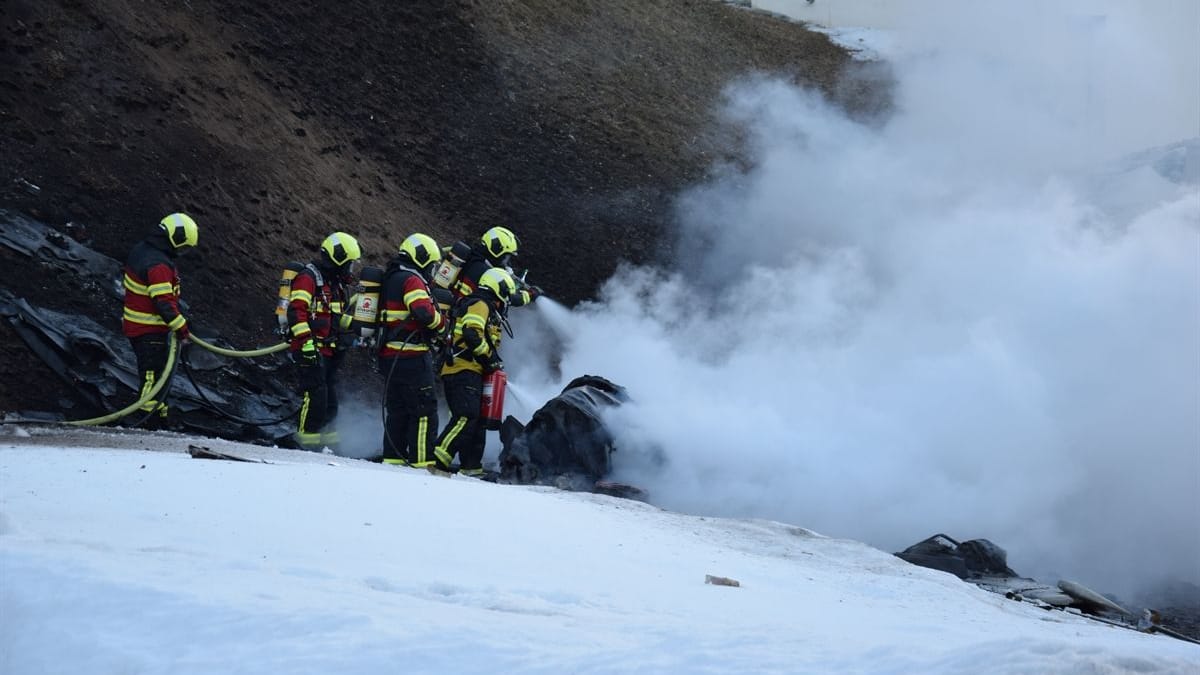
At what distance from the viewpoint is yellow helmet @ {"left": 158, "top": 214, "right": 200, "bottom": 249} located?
11.0 m

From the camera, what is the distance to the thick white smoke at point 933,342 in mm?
10883

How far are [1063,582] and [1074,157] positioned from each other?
12.5 m

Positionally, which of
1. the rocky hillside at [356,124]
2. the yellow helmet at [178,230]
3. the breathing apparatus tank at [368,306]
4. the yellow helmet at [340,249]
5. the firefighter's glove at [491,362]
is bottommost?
the firefighter's glove at [491,362]

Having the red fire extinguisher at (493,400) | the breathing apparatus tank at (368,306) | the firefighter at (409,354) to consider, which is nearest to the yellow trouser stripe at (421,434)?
the firefighter at (409,354)

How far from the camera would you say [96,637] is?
405cm

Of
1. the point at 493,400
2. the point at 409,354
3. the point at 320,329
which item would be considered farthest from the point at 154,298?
the point at 493,400

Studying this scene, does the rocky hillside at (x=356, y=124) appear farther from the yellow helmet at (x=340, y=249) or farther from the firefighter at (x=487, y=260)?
the firefighter at (x=487, y=260)

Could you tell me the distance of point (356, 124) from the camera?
710 inches

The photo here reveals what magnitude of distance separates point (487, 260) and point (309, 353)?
1.82m

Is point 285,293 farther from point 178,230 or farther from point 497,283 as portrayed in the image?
point 497,283

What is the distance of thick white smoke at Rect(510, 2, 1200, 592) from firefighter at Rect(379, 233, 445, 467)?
5.68ft

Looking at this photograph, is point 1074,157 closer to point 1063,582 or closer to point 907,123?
point 907,123

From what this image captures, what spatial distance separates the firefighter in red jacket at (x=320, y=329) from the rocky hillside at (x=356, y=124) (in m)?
1.25

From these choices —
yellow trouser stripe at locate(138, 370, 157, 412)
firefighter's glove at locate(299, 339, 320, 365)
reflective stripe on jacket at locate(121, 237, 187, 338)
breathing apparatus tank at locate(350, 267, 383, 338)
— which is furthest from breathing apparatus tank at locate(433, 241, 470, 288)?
yellow trouser stripe at locate(138, 370, 157, 412)
